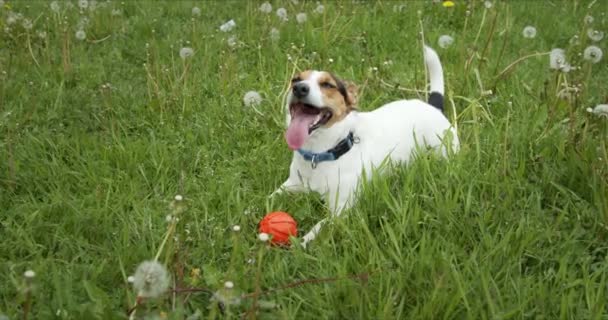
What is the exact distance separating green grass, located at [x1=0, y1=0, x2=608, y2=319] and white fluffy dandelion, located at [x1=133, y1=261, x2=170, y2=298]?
0.19 m

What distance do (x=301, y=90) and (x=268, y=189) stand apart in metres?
0.67

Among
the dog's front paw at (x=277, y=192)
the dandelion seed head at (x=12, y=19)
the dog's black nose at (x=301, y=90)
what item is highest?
the dog's black nose at (x=301, y=90)

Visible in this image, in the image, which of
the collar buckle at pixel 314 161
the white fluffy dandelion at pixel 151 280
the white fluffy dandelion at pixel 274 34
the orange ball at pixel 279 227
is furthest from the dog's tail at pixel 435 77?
the white fluffy dandelion at pixel 151 280

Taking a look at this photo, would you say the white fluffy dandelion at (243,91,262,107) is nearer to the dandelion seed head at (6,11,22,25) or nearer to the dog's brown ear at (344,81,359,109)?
the dog's brown ear at (344,81,359,109)

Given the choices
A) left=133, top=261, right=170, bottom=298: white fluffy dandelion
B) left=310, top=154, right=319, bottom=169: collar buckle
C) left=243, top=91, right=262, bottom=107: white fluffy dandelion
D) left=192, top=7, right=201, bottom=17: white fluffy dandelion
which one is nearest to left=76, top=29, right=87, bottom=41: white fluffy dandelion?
left=192, top=7, right=201, bottom=17: white fluffy dandelion

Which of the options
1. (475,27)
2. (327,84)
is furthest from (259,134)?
(475,27)

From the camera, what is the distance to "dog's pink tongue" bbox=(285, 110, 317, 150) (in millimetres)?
2820

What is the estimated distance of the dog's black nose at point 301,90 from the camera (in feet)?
9.43

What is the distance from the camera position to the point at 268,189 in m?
3.24

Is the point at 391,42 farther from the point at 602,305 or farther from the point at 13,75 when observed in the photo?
the point at 602,305

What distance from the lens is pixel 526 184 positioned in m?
2.83

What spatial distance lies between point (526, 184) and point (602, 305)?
870 millimetres

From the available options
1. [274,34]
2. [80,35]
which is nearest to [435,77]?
[274,34]

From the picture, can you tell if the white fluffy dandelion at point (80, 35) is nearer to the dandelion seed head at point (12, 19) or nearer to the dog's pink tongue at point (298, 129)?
the dandelion seed head at point (12, 19)
